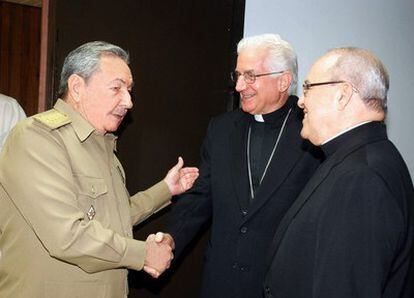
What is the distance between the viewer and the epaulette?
1.52m

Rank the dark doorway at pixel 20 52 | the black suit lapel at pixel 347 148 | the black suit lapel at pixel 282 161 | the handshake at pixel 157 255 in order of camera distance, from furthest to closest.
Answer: the dark doorway at pixel 20 52 → the black suit lapel at pixel 282 161 → the handshake at pixel 157 255 → the black suit lapel at pixel 347 148

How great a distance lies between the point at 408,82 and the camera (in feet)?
11.3

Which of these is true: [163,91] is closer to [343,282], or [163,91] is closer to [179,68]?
[179,68]

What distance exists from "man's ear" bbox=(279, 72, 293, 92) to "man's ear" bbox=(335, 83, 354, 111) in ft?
2.07

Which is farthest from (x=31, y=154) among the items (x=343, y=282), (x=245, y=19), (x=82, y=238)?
(x=245, y=19)

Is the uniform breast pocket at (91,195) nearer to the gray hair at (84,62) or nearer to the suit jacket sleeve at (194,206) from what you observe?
the gray hair at (84,62)

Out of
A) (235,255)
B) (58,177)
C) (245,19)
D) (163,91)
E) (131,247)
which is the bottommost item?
(235,255)

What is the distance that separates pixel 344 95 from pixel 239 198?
732 mm

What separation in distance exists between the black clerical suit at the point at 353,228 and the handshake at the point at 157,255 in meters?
0.51

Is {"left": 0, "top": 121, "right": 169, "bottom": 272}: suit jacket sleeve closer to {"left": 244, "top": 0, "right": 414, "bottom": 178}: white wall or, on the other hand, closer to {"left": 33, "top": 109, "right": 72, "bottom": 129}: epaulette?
{"left": 33, "top": 109, "right": 72, "bottom": 129}: epaulette

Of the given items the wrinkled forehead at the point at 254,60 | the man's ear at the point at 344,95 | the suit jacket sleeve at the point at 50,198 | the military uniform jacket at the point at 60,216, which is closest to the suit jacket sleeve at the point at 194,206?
the wrinkled forehead at the point at 254,60

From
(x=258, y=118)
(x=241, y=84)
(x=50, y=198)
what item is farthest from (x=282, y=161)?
(x=50, y=198)

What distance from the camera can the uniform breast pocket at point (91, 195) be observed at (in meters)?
1.56

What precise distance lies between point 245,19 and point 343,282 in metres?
1.70
